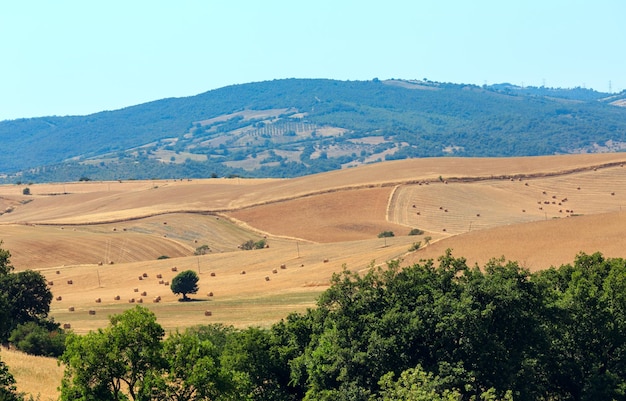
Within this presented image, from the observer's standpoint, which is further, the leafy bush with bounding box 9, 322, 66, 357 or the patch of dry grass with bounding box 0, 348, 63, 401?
the leafy bush with bounding box 9, 322, 66, 357

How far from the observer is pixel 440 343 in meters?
34.9

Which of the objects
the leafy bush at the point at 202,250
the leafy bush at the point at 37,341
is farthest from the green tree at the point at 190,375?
the leafy bush at the point at 202,250

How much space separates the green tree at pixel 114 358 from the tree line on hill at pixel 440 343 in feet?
3.13

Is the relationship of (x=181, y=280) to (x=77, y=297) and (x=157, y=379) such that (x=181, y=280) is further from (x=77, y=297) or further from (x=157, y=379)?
(x=157, y=379)

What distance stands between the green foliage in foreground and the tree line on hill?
0.05 meters

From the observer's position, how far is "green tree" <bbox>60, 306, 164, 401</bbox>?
27.8 metres

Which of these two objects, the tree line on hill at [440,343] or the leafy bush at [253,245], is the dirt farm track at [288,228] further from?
the tree line on hill at [440,343]

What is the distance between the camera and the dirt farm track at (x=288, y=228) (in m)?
75.6

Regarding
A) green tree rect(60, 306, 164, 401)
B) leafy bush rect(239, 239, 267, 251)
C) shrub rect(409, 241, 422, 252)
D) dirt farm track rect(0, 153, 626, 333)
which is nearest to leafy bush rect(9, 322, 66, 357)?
dirt farm track rect(0, 153, 626, 333)

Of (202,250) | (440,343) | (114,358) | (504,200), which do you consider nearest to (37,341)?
(114,358)

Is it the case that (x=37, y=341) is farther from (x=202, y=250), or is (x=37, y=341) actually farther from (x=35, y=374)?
(x=202, y=250)

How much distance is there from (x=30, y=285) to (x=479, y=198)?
90618 millimetres

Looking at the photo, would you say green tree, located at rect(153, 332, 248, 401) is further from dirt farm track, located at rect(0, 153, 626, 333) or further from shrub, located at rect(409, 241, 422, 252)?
shrub, located at rect(409, 241, 422, 252)

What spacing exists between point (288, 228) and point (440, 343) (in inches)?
3604
